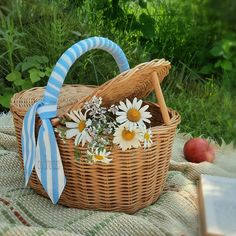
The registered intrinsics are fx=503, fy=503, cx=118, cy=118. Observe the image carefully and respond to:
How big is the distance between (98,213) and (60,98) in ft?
1.50

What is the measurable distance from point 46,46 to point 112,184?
4.54 ft

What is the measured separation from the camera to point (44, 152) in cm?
138

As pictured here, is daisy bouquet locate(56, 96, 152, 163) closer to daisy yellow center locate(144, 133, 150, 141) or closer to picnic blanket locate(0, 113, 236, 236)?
daisy yellow center locate(144, 133, 150, 141)

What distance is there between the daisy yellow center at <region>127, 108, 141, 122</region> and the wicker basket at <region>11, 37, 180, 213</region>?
63 millimetres

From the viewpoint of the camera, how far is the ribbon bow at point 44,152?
4.48ft

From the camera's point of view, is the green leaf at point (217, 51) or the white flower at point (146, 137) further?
the green leaf at point (217, 51)

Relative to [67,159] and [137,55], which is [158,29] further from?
[67,159]

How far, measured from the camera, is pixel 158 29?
10.8ft

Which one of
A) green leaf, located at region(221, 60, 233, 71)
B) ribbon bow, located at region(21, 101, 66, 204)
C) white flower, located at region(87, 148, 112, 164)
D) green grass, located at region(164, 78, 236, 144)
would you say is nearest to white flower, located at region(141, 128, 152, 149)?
white flower, located at region(87, 148, 112, 164)

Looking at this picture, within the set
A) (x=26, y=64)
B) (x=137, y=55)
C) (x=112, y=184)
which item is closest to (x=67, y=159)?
(x=112, y=184)

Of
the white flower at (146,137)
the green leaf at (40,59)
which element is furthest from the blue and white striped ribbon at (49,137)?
the green leaf at (40,59)

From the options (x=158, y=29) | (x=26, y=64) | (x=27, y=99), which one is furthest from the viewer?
(x=158, y=29)

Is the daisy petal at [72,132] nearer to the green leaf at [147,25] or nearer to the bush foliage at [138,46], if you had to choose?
the bush foliage at [138,46]

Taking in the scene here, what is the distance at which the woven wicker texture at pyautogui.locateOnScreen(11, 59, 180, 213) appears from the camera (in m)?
1.37
